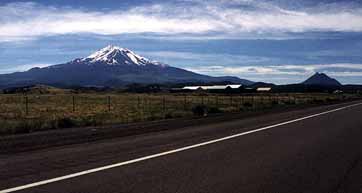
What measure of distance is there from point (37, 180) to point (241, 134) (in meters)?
9.77

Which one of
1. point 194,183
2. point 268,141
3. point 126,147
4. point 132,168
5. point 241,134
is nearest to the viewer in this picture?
point 194,183

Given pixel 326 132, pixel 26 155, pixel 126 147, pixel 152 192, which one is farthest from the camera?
pixel 326 132

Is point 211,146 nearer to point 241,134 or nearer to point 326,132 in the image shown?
point 241,134

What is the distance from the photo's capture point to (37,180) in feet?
28.3

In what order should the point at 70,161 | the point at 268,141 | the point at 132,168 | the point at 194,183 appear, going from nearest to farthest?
the point at 194,183, the point at 132,168, the point at 70,161, the point at 268,141

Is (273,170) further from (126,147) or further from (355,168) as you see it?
(126,147)

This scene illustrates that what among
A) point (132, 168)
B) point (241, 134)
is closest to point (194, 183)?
point (132, 168)

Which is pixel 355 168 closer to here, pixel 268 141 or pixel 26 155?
pixel 268 141

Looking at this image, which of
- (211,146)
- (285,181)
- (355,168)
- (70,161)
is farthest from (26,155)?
(355,168)

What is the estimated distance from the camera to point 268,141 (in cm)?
1538

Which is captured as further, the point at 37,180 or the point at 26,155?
the point at 26,155

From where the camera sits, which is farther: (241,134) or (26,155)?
(241,134)

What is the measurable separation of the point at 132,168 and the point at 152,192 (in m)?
2.18

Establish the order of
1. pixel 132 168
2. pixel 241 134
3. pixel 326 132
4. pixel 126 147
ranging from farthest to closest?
1. pixel 326 132
2. pixel 241 134
3. pixel 126 147
4. pixel 132 168
